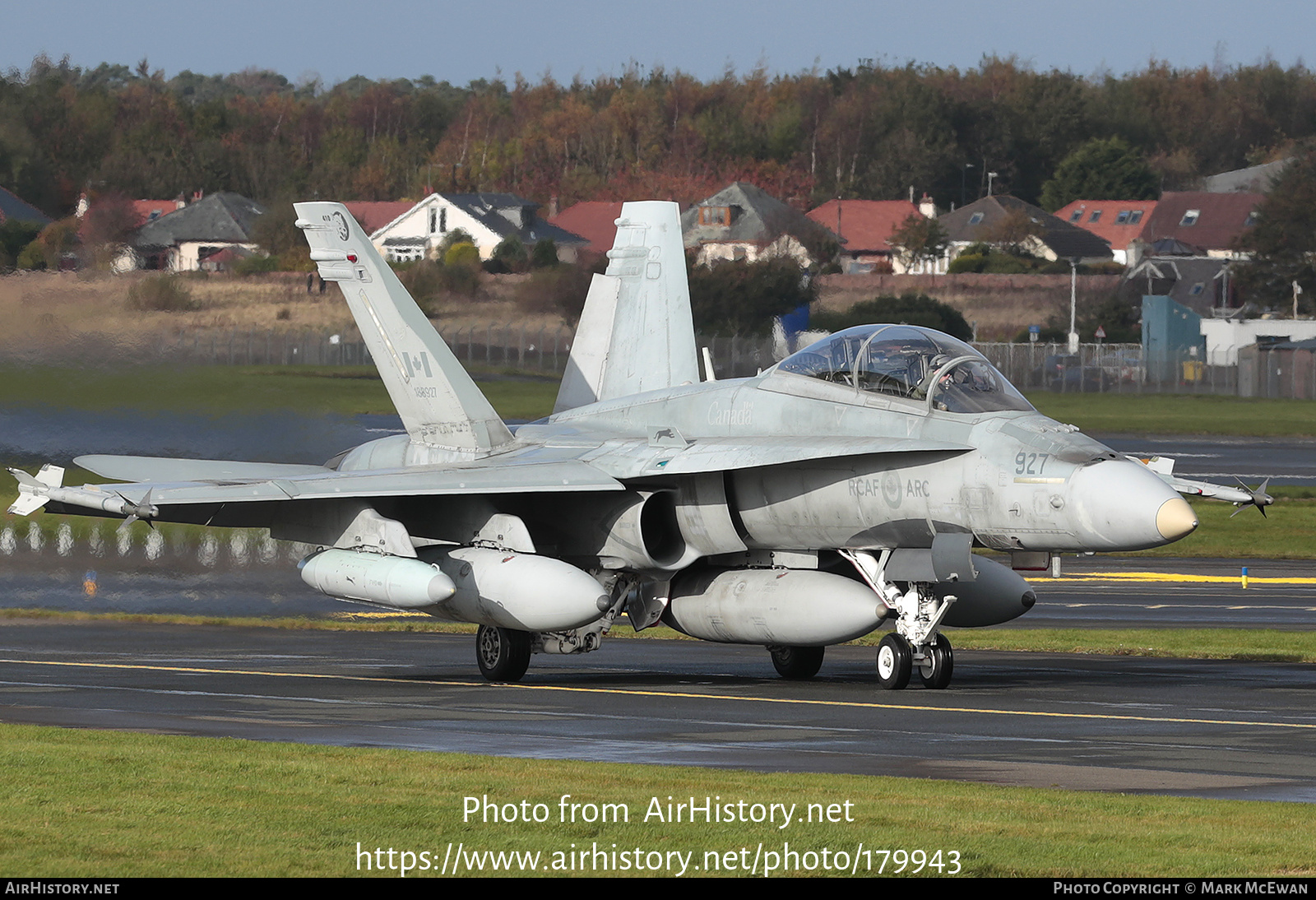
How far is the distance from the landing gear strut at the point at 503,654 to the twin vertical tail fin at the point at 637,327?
4.04 metres

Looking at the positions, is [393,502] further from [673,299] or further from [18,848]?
[18,848]

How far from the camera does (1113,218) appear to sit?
121312 mm

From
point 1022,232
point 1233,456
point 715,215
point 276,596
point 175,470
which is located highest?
point 1022,232

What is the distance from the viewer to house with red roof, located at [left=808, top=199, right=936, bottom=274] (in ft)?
318

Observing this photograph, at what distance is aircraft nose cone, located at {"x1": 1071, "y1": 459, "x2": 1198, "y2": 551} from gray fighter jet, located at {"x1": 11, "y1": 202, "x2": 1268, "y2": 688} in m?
0.02

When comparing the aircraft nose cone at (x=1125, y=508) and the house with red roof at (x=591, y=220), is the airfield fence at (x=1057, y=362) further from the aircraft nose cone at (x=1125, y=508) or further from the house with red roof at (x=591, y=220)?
the aircraft nose cone at (x=1125, y=508)

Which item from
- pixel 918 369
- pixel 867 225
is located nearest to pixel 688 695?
pixel 918 369

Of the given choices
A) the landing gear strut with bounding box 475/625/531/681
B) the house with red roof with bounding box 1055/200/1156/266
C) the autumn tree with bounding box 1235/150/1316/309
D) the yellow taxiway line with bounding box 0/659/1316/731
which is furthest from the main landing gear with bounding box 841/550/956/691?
the house with red roof with bounding box 1055/200/1156/266

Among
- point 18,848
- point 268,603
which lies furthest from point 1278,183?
point 18,848

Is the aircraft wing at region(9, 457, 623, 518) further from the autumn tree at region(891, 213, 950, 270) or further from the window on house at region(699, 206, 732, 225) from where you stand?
the autumn tree at region(891, 213, 950, 270)

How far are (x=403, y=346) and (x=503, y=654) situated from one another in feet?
12.2

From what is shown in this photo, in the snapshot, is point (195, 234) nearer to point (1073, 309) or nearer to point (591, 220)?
point (591, 220)

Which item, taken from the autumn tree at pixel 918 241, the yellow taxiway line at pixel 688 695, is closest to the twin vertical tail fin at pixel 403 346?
the yellow taxiway line at pixel 688 695
